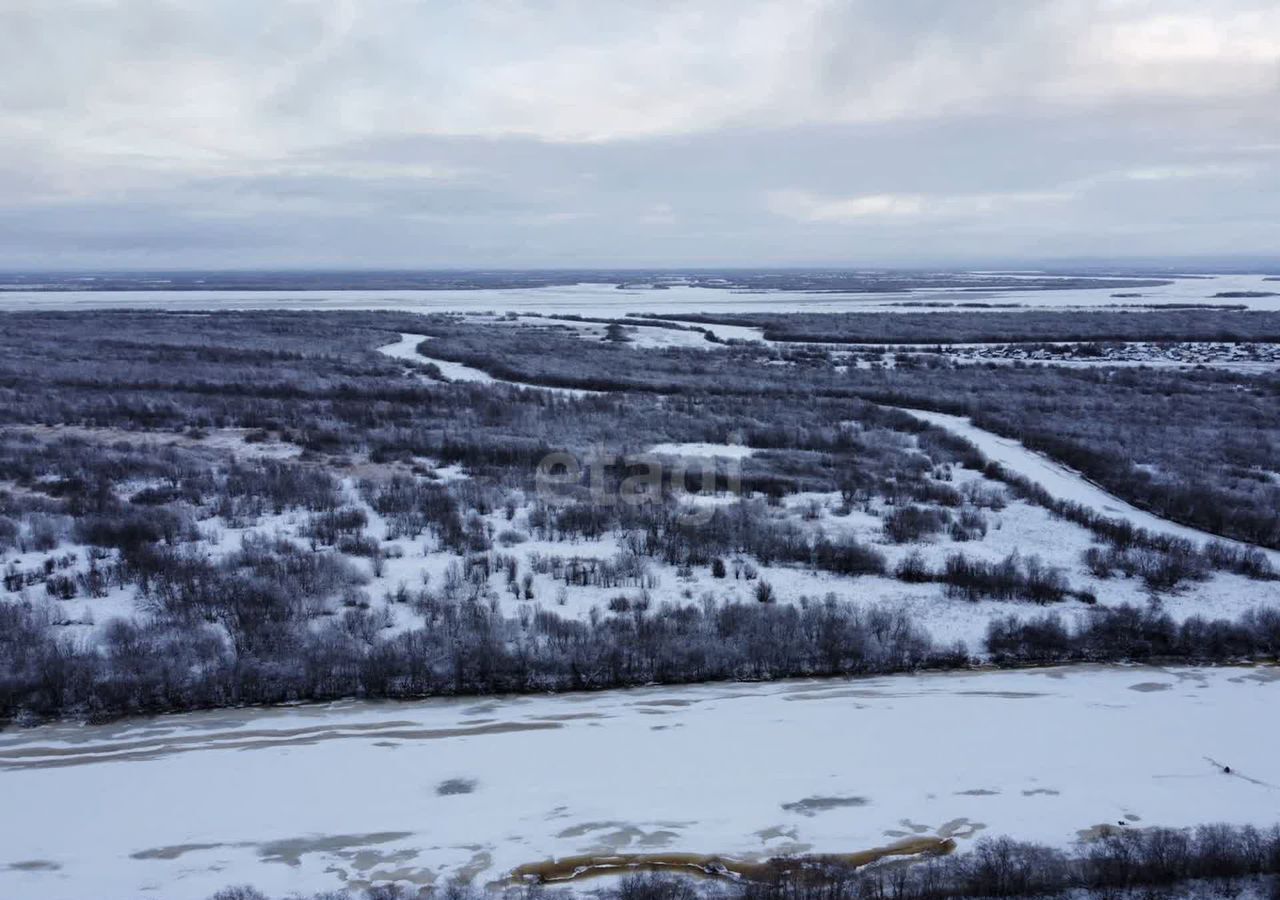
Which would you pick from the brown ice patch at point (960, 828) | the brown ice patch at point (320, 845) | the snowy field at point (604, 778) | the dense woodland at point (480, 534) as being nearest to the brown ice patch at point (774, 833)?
the snowy field at point (604, 778)

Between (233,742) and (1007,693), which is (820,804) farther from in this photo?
(233,742)

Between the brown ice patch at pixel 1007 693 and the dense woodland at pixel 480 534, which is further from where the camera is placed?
the dense woodland at pixel 480 534

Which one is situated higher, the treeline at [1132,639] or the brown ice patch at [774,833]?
the treeline at [1132,639]

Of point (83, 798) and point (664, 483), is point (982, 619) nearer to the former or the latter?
point (664, 483)

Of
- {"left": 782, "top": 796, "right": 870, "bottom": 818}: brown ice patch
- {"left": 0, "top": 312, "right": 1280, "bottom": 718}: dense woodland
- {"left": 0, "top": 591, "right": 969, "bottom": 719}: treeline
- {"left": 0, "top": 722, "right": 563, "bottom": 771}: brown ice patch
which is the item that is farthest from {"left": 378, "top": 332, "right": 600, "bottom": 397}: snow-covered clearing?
{"left": 782, "top": 796, "right": 870, "bottom": 818}: brown ice patch

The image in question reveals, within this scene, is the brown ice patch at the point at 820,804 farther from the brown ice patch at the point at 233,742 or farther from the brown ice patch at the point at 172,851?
the brown ice patch at the point at 172,851

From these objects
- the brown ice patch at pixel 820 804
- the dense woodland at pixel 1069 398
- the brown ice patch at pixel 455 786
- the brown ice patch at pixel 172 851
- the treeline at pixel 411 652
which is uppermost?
the dense woodland at pixel 1069 398

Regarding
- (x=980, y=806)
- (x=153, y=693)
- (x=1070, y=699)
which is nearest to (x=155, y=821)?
(x=153, y=693)
